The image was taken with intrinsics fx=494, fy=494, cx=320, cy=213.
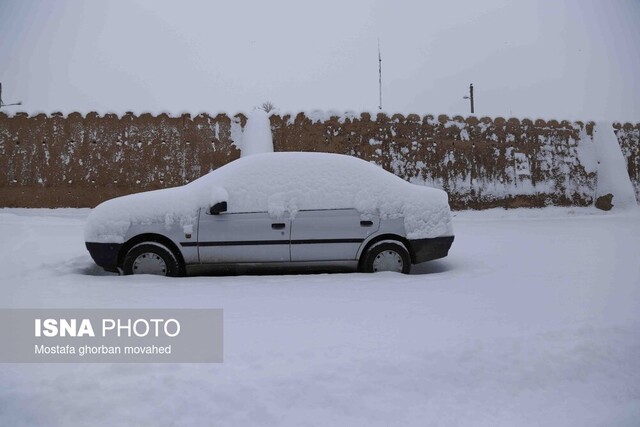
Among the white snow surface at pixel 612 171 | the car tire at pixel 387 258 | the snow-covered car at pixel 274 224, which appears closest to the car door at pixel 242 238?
the snow-covered car at pixel 274 224

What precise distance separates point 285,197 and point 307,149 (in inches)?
296

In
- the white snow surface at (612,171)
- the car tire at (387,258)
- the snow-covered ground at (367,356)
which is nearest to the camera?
the snow-covered ground at (367,356)

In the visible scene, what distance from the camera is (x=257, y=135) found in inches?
488

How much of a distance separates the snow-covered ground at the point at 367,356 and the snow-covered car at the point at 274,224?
0.31m

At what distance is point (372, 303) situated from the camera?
13.5 ft

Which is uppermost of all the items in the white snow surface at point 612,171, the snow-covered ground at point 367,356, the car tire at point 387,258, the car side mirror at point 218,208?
the white snow surface at point 612,171

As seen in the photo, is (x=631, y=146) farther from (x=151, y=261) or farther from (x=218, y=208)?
(x=151, y=261)

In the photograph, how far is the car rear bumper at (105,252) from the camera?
5.27 m

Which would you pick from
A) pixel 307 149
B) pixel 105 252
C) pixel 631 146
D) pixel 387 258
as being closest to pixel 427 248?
pixel 387 258

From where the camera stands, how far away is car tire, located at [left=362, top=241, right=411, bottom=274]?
17.8ft

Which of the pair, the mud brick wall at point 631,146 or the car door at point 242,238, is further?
the mud brick wall at point 631,146

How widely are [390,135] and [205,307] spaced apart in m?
10.0

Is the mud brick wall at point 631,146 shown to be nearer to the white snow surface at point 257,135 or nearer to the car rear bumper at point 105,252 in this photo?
the white snow surface at point 257,135

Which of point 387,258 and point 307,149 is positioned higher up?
point 307,149
